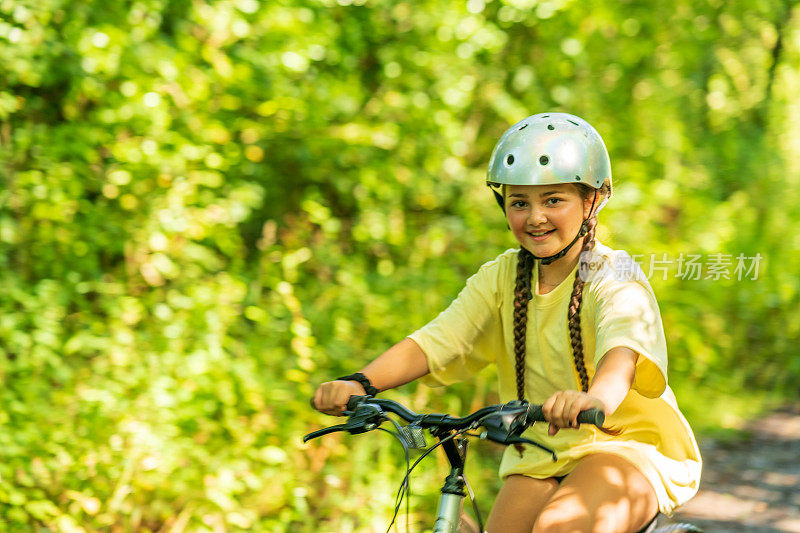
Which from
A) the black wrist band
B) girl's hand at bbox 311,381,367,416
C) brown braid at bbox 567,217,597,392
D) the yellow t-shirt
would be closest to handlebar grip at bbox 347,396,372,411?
girl's hand at bbox 311,381,367,416

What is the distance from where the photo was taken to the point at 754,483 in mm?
6992

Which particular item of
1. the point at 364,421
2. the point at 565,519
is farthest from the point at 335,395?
the point at 565,519

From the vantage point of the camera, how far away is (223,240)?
6484 mm

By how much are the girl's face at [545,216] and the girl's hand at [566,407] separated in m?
0.79

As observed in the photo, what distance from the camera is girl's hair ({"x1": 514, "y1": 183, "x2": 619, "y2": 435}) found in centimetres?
302

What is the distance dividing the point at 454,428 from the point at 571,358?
742 mm

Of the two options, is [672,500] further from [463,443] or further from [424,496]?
[424,496]

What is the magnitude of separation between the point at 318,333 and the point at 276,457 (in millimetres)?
1202

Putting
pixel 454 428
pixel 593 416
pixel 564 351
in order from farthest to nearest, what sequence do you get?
pixel 564 351 < pixel 454 428 < pixel 593 416

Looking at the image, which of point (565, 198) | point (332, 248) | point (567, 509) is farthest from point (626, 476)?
point (332, 248)

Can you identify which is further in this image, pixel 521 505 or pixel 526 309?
pixel 526 309

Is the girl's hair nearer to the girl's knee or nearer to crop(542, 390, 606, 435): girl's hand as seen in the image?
the girl's knee

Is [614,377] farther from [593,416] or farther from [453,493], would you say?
[453,493]

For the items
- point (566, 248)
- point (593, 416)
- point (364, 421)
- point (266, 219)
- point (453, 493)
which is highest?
point (266, 219)
